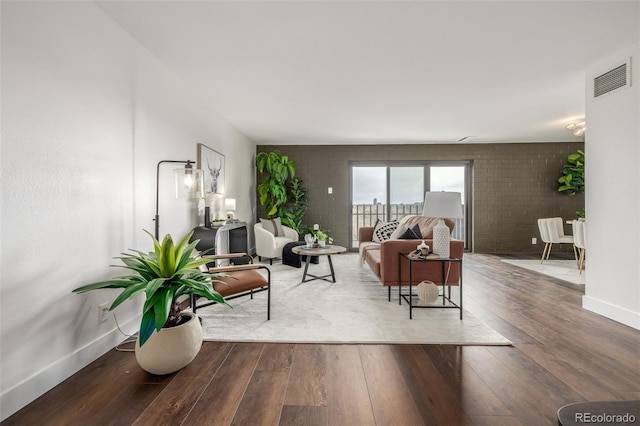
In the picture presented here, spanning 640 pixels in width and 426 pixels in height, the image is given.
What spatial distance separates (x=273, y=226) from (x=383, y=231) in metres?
2.09

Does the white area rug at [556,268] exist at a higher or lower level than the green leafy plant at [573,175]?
lower

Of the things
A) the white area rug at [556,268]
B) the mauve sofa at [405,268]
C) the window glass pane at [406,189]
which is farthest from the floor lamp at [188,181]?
the window glass pane at [406,189]

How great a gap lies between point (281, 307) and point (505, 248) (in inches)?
227

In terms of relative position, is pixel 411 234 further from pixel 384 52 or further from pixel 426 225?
pixel 384 52

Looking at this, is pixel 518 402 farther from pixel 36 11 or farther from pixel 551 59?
pixel 36 11

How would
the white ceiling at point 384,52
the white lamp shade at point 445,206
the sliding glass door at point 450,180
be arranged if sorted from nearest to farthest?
the white ceiling at point 384,52 → the white lamp shade at point 445,206 → the sliding glass door at point 450,180

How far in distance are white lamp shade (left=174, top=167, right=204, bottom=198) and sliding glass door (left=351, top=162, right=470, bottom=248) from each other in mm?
4625

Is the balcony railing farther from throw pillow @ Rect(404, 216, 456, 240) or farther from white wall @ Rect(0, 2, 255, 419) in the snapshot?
white wall @ Rect(0, 2, 255, 419)

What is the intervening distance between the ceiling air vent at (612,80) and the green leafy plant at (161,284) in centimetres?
385

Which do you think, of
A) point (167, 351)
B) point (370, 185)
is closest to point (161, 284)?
point (167, 351)

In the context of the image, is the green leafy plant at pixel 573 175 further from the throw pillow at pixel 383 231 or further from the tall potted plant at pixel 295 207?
the tall potted plant at pixel 295 207

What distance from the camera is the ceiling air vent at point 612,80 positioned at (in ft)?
8.68

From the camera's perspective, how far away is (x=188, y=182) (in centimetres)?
261

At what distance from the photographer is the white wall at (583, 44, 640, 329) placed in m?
2.57
